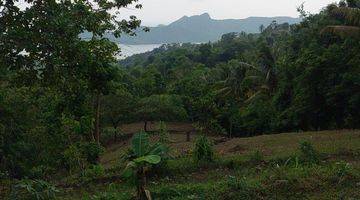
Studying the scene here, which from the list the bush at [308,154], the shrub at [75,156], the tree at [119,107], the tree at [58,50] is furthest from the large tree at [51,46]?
the tree at [119,107]

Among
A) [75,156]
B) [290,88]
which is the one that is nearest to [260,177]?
[75,156]

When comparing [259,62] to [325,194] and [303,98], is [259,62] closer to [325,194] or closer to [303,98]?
[303,98]

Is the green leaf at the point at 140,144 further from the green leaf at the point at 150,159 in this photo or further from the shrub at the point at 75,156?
the shrub at the point at 75,156

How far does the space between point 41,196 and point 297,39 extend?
21675 mm

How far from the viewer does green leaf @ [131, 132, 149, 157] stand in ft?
32.3

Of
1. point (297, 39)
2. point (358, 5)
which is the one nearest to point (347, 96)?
point (358, 5)

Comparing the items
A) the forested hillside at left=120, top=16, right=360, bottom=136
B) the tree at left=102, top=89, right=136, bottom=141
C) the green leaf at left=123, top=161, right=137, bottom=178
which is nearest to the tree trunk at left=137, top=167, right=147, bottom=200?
the green leaf at left=123, top=161, right=137, bottom=178

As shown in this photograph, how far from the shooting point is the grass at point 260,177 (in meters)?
9.42

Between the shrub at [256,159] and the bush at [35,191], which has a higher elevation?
the bush at [35,191]

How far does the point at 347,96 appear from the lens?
72.1ft

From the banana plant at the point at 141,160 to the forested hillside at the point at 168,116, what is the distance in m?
0.03

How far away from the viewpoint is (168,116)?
33.6m

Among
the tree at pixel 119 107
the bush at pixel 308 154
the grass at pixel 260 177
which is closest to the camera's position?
the grass at pixel 260 177

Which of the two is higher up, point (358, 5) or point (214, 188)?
point (358, 5)
